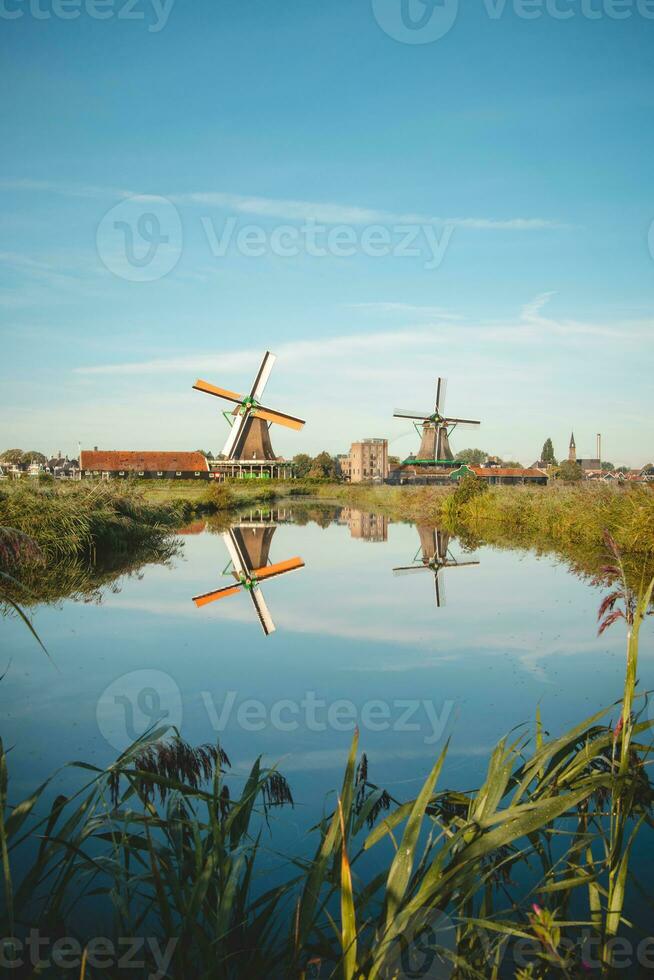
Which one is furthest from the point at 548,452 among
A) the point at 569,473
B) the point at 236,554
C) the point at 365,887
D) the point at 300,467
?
the point at 365,887

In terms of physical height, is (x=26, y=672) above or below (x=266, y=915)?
below

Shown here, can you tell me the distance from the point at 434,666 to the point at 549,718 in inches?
62.1

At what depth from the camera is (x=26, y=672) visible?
6309mm

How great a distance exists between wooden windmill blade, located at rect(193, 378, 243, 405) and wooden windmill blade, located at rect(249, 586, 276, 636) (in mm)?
32728

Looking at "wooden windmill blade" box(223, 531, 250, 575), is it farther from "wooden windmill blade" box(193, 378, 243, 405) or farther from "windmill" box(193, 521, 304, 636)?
"wooden windmill blade" box(193, 378, 243, 405)

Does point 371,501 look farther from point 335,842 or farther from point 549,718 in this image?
point 335,842

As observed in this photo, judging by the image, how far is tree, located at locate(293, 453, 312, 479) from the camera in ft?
211

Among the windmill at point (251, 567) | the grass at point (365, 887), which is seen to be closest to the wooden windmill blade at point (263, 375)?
the windmill at point (251, 567)

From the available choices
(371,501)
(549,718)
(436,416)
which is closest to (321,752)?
(549,718)

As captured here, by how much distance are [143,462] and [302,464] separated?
2006cm

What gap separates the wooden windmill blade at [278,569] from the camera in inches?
497

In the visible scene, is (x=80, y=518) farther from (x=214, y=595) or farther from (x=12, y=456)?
(x=12, y=456)

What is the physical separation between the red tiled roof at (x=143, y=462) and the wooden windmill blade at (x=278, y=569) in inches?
1660

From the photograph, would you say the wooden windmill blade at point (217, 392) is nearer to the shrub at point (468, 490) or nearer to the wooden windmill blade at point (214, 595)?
the shrub at point (468, 490)
